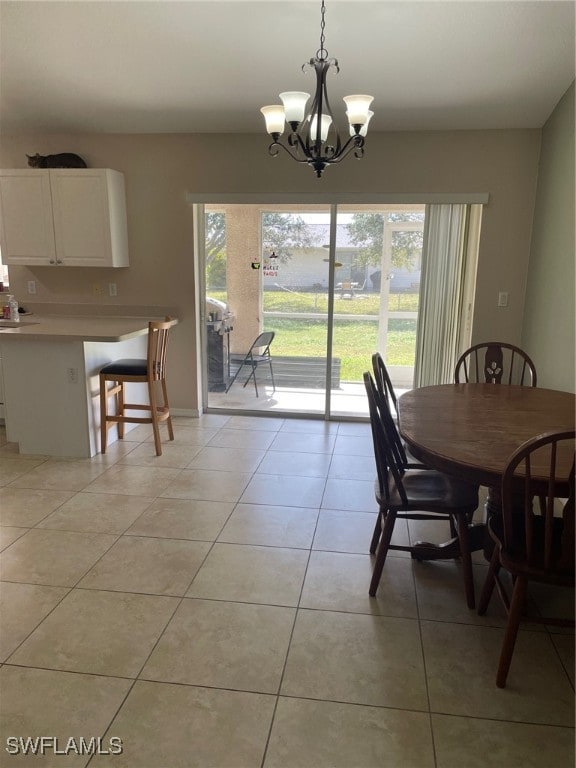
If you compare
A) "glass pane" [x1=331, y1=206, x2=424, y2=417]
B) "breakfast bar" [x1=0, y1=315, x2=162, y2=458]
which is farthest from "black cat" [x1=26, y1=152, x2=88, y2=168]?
"glass pane" [x1=331, y1=206, x2=424, y2=417]

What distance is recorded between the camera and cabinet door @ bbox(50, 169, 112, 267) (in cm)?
417

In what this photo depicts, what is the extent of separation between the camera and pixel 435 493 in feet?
7.45

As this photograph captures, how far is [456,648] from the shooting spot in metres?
1.95

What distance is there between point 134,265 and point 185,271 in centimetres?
46

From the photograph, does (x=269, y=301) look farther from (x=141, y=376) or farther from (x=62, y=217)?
(x=62, y=217)

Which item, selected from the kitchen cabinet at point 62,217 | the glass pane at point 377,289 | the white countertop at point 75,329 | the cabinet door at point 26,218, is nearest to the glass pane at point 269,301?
the glass pane at point 377,289

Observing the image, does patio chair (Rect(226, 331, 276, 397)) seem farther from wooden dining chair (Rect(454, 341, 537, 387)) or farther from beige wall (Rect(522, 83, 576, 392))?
beige wall (Rect(522, 83, 576, 392))

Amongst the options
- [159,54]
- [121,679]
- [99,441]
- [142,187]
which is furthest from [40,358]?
[121,679]

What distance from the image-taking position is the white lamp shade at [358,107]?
7.84 ft

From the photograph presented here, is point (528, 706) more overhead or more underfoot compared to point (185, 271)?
more underfoot

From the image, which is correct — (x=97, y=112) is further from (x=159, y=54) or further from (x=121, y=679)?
(x=121, y=679)

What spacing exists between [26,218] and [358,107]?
309cm

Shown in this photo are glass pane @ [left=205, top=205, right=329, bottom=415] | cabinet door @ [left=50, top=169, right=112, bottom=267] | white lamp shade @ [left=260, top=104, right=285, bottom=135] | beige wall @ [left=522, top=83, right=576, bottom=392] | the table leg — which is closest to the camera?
the table leg

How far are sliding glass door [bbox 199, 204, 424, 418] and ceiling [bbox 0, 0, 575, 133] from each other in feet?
2.66
